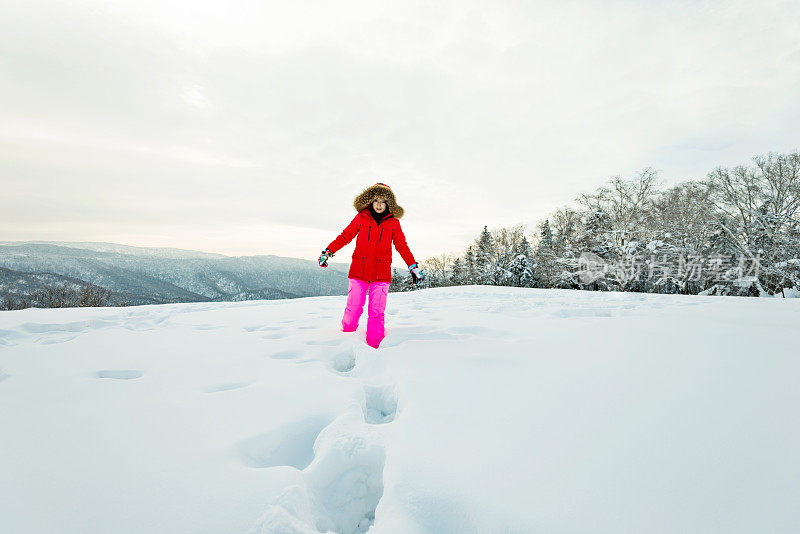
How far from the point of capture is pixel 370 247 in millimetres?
3625

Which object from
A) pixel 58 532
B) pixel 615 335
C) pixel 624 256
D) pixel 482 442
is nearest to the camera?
pixel 58 532

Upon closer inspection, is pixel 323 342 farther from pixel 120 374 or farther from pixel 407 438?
pixel 407 438

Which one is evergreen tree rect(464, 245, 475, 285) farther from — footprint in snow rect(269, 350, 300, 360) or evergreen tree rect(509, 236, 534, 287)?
footprint in snow rect(269, 350, 300, 360)

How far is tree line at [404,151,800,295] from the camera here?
15953 mm

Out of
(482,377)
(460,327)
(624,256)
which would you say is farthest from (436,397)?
(624,256)

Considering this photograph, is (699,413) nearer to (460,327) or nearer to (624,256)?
(460,327)

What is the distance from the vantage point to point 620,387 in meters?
1.86

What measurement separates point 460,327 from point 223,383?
2.40m

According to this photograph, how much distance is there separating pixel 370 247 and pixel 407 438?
2.48 m

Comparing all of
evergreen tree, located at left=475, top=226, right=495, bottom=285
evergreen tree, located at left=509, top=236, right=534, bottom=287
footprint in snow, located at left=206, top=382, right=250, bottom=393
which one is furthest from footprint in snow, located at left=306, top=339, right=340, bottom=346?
evergreen tree, located at left=475, top=226, right=495, bottom=285

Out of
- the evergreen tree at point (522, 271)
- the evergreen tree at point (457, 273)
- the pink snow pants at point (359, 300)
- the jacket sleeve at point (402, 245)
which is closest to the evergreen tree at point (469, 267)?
the evergreen tree at point (457, 273)

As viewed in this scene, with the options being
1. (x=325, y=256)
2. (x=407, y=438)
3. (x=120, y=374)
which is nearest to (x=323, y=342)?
(x=325, y=256)

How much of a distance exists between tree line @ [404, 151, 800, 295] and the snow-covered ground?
18025 millimetres

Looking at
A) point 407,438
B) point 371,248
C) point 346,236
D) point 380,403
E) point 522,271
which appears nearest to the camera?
point 407,438
